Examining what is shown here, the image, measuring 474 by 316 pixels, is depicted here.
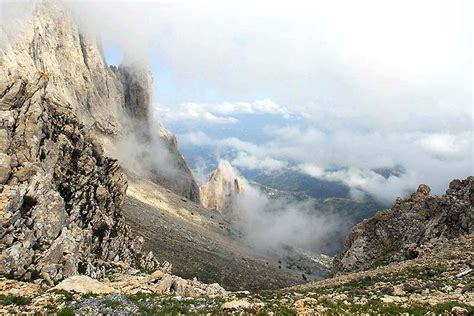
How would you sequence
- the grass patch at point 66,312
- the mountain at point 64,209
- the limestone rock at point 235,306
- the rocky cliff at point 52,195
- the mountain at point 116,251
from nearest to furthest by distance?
1. the grass patch at point 66,312
2. the limestone rock at point 235,306
3. the mountain at point 116,251
4. the rocky cliff at point 52,195
5. the mountain at point 64,209

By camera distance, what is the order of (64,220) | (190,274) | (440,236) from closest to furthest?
(64,220)
(440,236)
(190,274)

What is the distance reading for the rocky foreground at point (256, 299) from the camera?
24484mm

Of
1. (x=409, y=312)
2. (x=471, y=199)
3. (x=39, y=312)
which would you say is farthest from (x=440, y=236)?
(x=39, y=312)

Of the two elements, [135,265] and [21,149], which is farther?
[135,265]

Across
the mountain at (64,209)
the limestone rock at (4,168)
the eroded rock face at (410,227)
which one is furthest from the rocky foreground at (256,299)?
the eroded rock face at (410,227)

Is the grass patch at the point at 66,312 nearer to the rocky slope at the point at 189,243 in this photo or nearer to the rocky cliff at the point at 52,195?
the rocky cliff at the point at 52,195

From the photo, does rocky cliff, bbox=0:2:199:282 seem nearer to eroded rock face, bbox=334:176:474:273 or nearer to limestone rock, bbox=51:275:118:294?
limestone rock, bbox=51:275:118:294

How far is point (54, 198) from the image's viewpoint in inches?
1806

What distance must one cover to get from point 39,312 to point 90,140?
49195 mm

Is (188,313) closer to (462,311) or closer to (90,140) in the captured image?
(462,311)

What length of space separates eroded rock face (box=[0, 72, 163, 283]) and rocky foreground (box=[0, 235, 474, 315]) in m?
6.80

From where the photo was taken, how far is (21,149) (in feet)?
156

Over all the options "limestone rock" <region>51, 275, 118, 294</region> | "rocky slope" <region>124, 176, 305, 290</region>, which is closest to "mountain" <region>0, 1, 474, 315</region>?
"limestone rock" <region>51, 275, 118, 294</region>

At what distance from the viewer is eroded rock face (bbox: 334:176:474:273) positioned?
195ft
